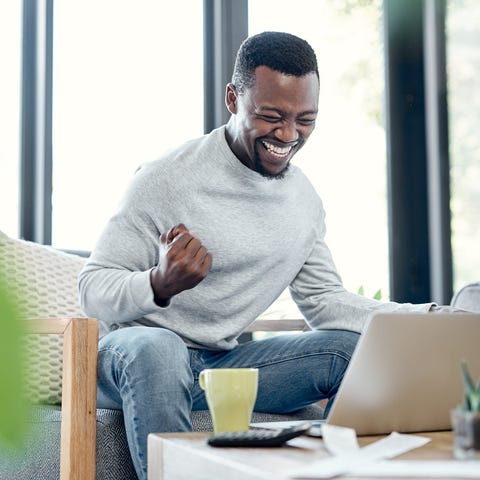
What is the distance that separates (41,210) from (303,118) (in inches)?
49.0

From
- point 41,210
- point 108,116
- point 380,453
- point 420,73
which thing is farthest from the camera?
point 420,73

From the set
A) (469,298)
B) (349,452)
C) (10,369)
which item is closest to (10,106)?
(469,298)

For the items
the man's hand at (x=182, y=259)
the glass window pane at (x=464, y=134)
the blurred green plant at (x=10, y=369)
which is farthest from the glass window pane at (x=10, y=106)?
the blurred green plant at (x=10, y=369)

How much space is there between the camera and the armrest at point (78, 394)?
154cm

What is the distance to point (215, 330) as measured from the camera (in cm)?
179

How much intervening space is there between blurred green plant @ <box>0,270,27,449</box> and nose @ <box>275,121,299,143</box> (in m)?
1.70

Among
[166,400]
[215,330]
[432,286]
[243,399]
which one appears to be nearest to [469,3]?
[432,286]

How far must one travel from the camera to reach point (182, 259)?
1.42 metres

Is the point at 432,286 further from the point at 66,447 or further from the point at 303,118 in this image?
the point at 66,447

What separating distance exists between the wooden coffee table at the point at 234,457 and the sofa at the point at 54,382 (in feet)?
1.63

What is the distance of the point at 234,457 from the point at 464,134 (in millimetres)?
2610

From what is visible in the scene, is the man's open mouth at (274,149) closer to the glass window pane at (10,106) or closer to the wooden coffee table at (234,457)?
the wooden coffee table at (234,457)

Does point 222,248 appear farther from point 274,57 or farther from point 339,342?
point 274,57

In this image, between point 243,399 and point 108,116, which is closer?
point 243,399
